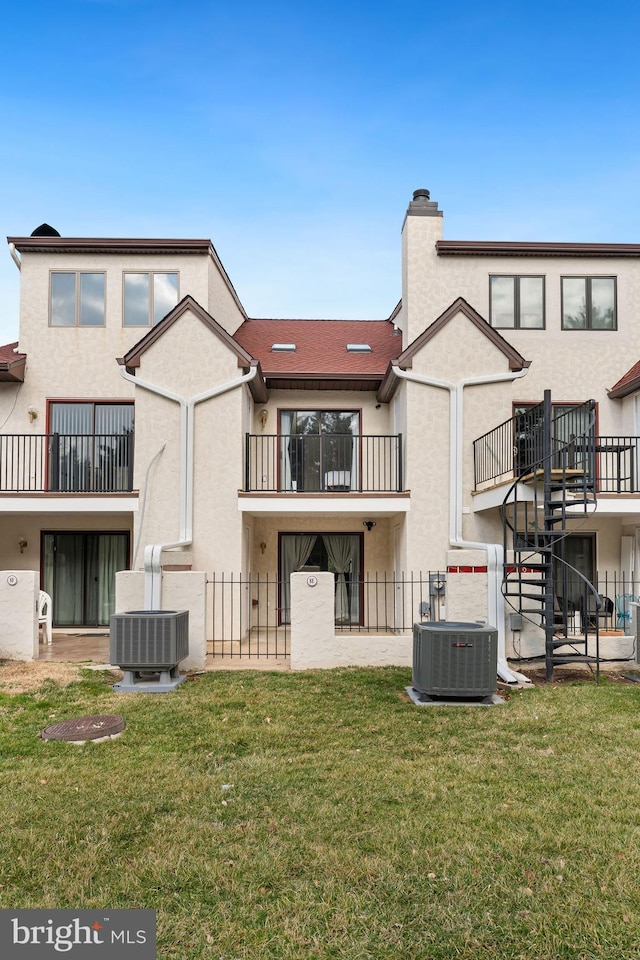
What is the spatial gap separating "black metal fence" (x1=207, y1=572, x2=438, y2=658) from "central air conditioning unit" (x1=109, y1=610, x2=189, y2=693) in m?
2.24

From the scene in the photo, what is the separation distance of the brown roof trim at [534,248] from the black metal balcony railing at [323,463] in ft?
15.3

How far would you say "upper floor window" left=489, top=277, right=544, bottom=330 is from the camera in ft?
47.6

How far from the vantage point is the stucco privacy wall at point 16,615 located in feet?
33.2

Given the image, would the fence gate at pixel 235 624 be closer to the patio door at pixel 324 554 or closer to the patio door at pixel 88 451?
the patio door at pixel 324 554

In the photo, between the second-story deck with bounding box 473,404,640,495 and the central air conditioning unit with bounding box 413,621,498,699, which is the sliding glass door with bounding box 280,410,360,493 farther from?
the central air conditioning unit with bounding box 413,621,498,699

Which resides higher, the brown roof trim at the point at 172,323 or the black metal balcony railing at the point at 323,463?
the brown roof trim at the point at 172,323

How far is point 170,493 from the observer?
12.4m

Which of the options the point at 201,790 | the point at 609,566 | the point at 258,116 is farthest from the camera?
the point at 258,116

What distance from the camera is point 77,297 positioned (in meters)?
14.8

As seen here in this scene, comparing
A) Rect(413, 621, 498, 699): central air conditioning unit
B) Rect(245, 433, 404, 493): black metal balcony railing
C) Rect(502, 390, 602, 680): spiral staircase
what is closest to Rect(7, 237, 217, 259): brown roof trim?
Rect(245, 433, 404, 493): black metal balcony railing

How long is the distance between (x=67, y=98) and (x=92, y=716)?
14369mm

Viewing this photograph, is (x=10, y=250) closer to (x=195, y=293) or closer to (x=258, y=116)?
(x=195, y=293)

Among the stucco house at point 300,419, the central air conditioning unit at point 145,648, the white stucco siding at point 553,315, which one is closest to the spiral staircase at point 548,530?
the stucco house at point 300,419

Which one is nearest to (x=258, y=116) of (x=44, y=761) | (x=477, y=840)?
(x=44, y=761)
